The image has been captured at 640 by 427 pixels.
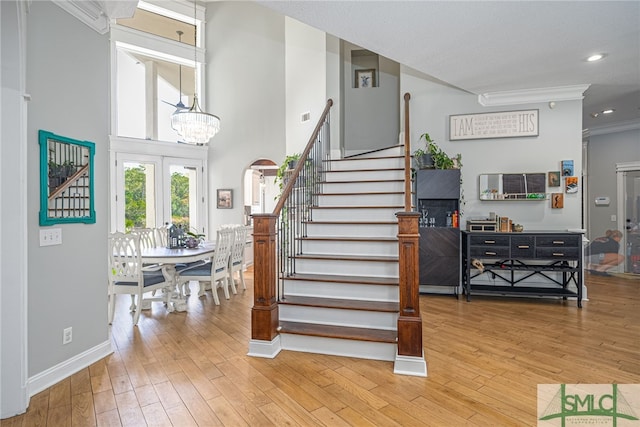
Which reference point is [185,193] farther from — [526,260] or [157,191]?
[526,260]

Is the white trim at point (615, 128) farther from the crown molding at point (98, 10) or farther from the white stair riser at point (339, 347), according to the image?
the crown molding at point (98, 10)

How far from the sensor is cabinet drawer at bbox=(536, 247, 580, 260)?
440 centimetres

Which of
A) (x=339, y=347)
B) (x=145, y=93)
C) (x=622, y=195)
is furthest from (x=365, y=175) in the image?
(x=622, y=195)

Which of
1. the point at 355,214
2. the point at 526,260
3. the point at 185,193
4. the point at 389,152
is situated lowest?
the point at 526,260

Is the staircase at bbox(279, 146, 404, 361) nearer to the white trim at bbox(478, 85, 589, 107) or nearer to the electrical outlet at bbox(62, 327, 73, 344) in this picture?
the white trim at bbox(478, 85, 589, 107)

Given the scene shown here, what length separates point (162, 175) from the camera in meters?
6.94

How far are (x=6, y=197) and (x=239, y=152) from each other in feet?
18.1

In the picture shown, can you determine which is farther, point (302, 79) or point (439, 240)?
point (302, 79)

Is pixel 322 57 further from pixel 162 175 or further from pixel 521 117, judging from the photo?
pixel 162 175

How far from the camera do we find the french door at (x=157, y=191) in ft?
21.2

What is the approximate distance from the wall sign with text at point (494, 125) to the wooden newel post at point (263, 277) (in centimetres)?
345

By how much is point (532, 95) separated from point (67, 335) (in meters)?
5.97

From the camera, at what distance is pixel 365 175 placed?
5180mm

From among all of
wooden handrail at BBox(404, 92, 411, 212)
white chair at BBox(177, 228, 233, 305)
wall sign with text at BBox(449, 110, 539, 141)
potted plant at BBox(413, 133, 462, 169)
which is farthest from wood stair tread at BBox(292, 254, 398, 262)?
wall sign with text at BBox(449, 110, 539, 141)
